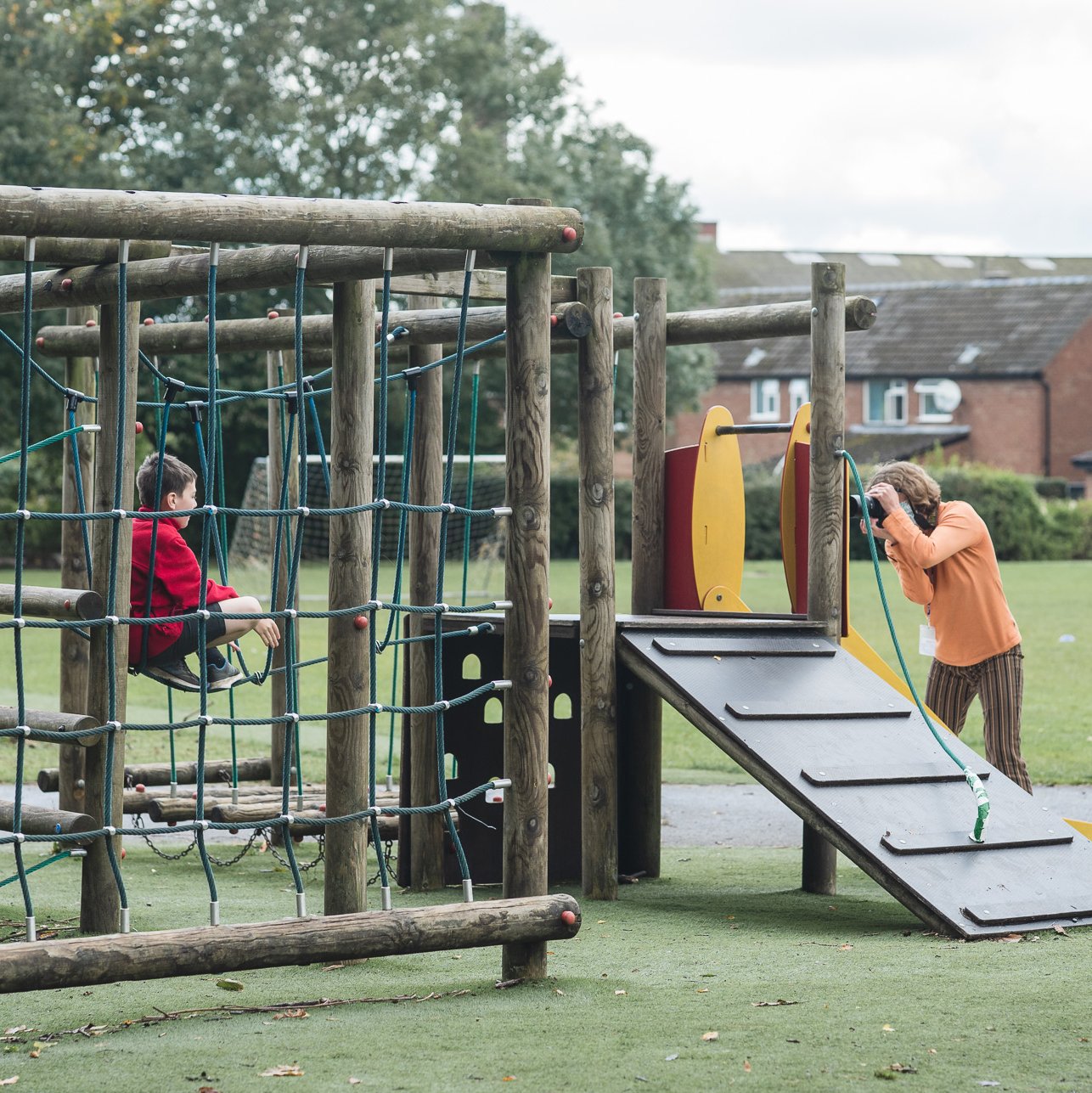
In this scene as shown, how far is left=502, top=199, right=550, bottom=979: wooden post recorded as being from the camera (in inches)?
190

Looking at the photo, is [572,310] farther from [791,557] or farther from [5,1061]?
[5,1061]

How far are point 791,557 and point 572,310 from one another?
179 cm

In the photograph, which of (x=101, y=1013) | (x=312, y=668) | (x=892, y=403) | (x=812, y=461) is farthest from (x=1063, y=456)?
(x=101, y=1013)

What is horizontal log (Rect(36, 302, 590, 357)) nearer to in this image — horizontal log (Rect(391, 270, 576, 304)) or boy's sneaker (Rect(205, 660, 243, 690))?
horizontal log (Rect(391, 270, 576, 304))

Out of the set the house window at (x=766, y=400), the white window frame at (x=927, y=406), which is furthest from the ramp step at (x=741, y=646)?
the house window at (x=766, y=400)

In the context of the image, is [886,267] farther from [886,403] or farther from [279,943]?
[279,943]

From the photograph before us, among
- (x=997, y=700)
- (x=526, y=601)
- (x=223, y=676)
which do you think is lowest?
(x=997, y=700)

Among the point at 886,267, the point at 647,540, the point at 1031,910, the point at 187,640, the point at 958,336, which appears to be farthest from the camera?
the point at 886,267

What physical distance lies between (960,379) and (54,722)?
48.4 meters

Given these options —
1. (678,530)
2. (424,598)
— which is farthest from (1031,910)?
(424,598)

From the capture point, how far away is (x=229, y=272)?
4934 millimetres

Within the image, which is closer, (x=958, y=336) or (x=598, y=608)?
(x=598, y=608)

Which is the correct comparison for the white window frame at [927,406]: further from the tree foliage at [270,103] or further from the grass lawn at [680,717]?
the grass lawn at [680,717]

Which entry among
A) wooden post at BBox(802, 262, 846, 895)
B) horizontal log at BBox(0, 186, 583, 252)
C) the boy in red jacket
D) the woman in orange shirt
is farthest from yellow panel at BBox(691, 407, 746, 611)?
horizontal log at BBox(0, 186, 583, 252)
